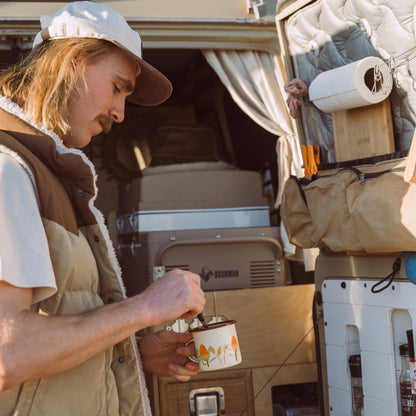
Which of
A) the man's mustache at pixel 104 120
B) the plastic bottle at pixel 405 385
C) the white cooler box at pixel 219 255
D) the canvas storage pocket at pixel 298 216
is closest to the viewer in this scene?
the man's mustache at pixel 104 120

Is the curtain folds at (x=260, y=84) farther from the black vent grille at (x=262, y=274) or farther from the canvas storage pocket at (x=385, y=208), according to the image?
the canvas storage pocket at (x=385, y=208)

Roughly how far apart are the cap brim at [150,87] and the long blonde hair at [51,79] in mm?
333

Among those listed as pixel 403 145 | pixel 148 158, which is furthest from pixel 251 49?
pixel 403 145

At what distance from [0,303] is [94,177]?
452 millimetres

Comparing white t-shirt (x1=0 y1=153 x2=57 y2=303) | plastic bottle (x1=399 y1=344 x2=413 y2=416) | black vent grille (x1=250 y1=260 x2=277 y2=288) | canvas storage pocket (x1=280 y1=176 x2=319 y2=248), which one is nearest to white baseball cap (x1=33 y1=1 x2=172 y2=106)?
white t-shirt (x1=0 y1=153 x2=57 y2=303)

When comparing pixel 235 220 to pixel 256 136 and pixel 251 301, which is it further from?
pixel 256 136

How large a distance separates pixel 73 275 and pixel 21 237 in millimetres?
218

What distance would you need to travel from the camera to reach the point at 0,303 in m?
1.12

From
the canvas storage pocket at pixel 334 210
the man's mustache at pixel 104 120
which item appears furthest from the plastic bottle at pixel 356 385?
the man's mustache at pixel 104 120

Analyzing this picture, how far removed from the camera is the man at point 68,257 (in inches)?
45.4

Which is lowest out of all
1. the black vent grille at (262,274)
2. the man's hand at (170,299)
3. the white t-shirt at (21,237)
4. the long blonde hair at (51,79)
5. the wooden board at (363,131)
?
the black vent grille at (262,274)

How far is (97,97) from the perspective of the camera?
1565 millimetres

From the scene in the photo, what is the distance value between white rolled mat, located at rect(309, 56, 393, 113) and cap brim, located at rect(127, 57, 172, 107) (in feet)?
2.37

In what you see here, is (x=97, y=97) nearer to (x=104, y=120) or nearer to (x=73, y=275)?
(x=104, y=120)
